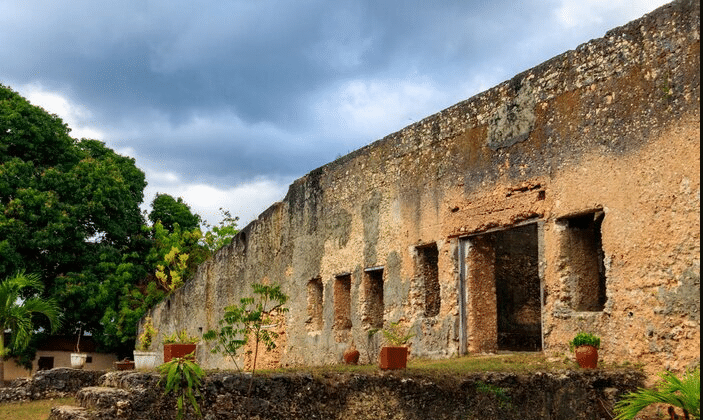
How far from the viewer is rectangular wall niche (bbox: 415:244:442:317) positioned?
1236 cm

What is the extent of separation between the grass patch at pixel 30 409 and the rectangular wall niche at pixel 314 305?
4625mm

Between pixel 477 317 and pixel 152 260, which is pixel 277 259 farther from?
pixel 152 260

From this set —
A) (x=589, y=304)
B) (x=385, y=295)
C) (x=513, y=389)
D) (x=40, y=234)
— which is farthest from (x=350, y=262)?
(x=40, y=234)

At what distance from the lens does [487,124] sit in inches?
444

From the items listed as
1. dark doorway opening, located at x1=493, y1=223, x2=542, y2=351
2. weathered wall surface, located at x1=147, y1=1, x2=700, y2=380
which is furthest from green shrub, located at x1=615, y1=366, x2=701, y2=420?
dark doorway opening, located at x1=493, y1=223, x2=542, y2=351

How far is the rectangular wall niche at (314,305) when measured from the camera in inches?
597

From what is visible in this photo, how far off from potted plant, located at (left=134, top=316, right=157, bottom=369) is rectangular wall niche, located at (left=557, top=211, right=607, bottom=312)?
12451 millimetres

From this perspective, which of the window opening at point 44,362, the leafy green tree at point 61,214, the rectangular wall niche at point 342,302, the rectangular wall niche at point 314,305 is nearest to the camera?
the rectangular wall niche at point 342,302

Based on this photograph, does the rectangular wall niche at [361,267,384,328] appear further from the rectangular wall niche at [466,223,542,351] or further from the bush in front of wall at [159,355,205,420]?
the bush in front of wall at [159,355,205,420]

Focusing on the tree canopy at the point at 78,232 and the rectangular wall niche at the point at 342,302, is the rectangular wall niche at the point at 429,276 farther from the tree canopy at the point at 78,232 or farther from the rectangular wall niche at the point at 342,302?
the tree canopy at the point at 78,232

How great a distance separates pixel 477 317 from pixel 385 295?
216 cm

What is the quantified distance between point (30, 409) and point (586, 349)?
8.09 metres

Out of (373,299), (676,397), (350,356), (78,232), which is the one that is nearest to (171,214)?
(78,232)

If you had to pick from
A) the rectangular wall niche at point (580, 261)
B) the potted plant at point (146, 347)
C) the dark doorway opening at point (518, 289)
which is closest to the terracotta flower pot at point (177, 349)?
the rectangular wall niche at point (580, 261)
